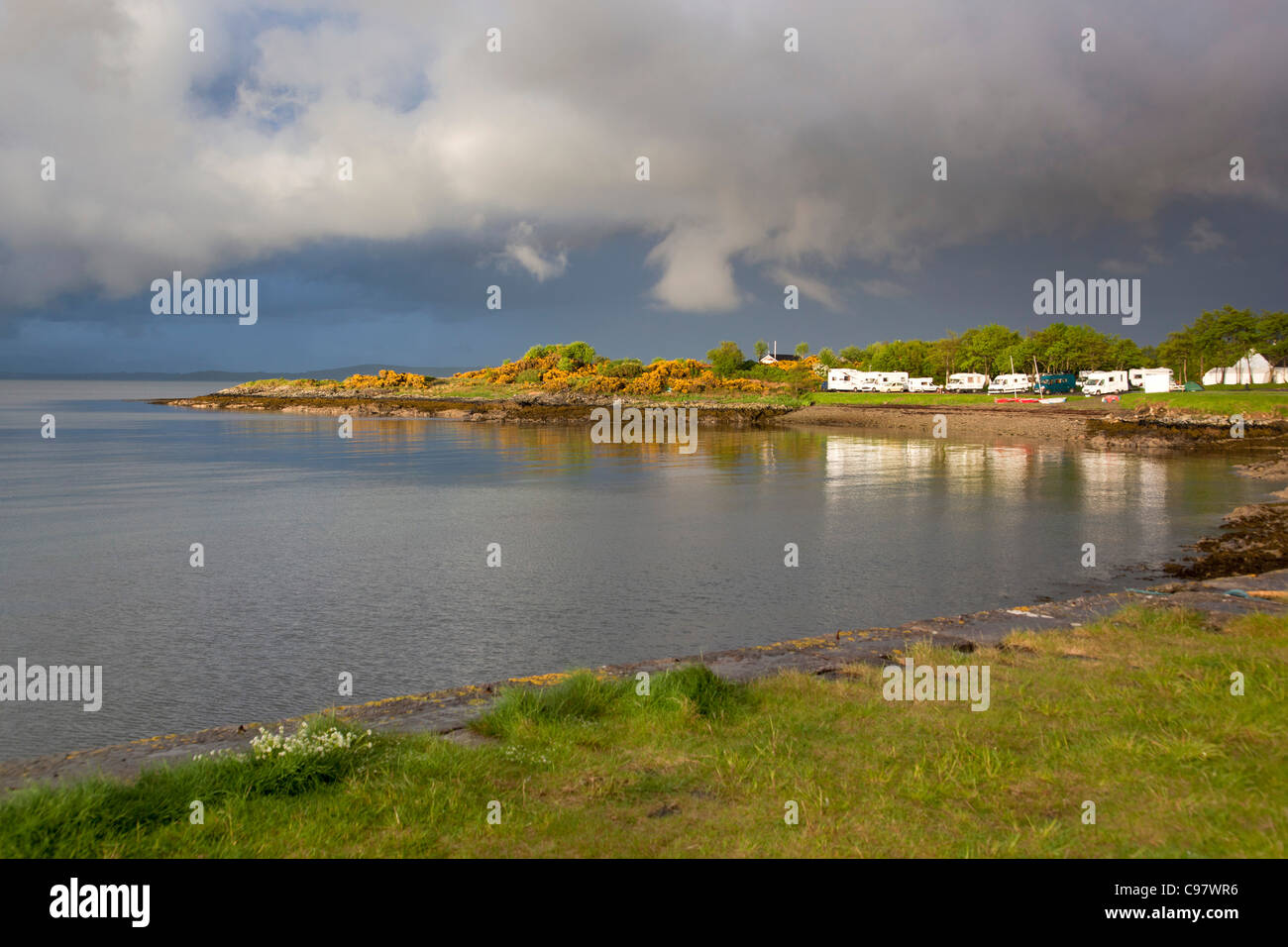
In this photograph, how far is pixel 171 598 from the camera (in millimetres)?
22438

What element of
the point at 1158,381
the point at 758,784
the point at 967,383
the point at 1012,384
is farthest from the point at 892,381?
the point at 758,784

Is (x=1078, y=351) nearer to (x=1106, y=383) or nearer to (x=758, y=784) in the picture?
(x=1106, y=383)

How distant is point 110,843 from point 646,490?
3859cm

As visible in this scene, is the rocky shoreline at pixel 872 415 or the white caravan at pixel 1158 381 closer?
the rocky shoreline at pixel 872 415

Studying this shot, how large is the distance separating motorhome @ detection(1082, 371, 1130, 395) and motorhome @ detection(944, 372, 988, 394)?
19474 mm

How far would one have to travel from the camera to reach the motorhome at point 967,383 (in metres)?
156

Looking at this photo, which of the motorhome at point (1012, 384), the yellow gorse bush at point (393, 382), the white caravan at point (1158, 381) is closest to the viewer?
the white caravan at point (1158, 381)

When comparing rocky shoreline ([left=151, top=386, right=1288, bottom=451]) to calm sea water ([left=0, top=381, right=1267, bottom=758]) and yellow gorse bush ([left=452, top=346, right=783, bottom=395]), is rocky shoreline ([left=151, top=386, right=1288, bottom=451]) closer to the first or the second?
yellow gorse bush ([left=452, top=346, right=783, bottom=395])

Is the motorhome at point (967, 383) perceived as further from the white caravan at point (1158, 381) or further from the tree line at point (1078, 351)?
the white caravan at point (1158, 381)

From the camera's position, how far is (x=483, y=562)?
27.1 m

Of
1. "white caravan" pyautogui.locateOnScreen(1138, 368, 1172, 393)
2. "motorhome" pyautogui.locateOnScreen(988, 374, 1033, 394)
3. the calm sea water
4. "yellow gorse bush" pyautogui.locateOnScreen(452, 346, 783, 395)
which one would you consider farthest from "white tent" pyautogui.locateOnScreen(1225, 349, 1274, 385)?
the calm sea water

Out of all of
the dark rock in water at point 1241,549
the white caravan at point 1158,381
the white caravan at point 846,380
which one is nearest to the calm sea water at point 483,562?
the dark rock in water at point 1241,549

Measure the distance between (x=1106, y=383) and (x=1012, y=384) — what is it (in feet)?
50.7

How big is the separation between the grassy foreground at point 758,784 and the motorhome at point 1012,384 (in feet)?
461
